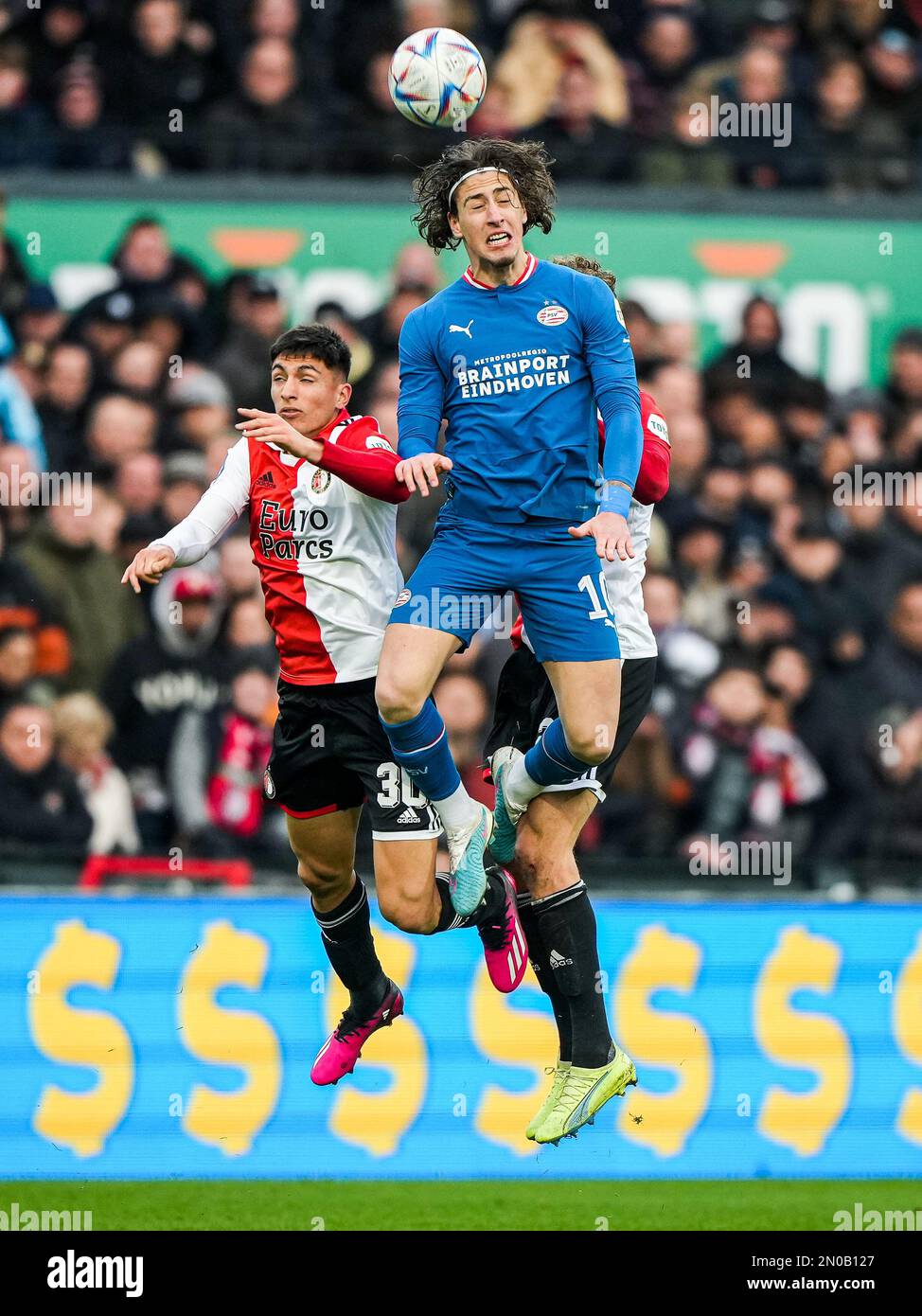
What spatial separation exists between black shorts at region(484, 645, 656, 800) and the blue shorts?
19.4 inches

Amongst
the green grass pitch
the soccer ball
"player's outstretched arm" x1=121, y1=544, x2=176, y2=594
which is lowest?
the green grass pitch

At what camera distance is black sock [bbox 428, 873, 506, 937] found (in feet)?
26.7

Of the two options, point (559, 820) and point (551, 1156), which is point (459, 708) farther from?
point (559, 820)

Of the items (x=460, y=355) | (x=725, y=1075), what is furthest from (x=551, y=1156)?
(x=460, y=355)

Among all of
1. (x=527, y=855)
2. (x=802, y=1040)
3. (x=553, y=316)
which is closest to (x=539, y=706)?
(x=527, y=855)

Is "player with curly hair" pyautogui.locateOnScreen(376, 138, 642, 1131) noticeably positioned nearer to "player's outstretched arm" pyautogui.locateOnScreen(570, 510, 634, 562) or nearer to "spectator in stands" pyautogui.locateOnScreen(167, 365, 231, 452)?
"player's outstretched arm" pyautogui.locateOnScreen(570, 510, 634, 562)

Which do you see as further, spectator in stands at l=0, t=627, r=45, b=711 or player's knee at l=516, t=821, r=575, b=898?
spectator in stands at l=0, t=627, r=45, b=711

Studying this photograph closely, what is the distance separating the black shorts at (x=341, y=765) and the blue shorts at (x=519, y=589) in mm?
565

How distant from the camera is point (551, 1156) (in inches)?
423

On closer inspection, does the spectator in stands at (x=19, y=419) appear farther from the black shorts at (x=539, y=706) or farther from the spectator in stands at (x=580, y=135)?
the black shorts at (x=539, y=706)

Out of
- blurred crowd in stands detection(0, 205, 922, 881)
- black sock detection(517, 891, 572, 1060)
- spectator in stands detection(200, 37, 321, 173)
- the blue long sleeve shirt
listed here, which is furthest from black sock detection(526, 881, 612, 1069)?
spectator in stands detection(200, 37, 321, 173)

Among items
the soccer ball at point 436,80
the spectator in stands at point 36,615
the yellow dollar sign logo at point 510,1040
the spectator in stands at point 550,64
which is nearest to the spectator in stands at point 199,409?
the spectator in stands at point 36,615

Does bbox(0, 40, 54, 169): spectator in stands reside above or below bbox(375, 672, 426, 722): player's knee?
above
